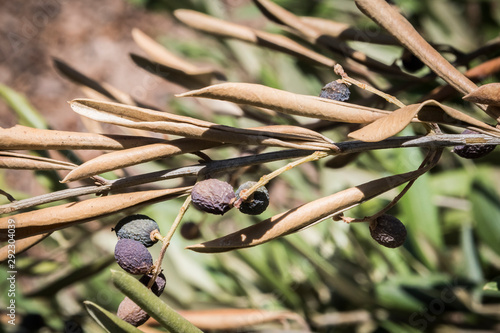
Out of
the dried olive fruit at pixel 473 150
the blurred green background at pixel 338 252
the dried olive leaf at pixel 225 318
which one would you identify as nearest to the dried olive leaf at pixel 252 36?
the blurred green background at pixel 338 252

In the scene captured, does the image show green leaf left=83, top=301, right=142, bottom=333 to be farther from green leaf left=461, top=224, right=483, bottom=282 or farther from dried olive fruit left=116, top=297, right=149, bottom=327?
green leaf left=461, top=224, right=483, bottom=282

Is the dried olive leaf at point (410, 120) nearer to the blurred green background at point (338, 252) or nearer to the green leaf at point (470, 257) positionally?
the blurred green background at point (338, 252)

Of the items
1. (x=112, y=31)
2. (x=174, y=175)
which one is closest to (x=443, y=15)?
(x=174, y=175)

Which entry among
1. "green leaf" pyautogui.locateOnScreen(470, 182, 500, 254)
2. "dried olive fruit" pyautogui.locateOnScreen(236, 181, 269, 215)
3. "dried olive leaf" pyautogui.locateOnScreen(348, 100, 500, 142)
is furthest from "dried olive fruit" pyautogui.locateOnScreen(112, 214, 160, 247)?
"green leaf" pyautogui.locateOnScreen(470, 182, 500, 254)

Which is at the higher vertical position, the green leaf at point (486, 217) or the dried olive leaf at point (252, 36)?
the dried olive leaf at point (252, 36)

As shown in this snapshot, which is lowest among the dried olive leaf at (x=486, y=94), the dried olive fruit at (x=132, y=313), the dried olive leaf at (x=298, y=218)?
the dried olive fruit at (x=132, y=313)

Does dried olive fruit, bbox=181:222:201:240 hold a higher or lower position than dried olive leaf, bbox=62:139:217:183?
lower
